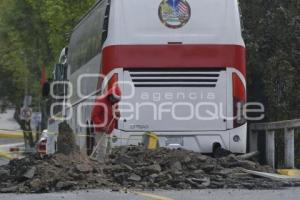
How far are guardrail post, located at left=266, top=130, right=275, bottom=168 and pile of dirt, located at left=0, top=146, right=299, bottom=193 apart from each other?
332 centimetres

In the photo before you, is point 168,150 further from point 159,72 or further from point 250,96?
point 250,96

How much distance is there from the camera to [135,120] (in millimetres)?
15727

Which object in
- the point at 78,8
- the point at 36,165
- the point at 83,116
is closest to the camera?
the point at 36,165

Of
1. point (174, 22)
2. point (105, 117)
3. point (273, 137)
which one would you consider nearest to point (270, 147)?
point (273, 137)

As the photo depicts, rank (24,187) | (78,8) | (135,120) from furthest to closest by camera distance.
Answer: (78,8), (135,120), (24,187)

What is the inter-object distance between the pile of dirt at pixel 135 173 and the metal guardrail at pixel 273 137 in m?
1.92

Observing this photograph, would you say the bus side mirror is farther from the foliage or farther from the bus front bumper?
the foliage

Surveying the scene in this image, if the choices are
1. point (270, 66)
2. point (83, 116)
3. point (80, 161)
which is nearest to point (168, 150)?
point (80, 161)

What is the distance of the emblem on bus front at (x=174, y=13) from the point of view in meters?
16.0

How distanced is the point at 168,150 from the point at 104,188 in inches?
94.1

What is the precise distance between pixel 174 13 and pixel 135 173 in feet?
14.2

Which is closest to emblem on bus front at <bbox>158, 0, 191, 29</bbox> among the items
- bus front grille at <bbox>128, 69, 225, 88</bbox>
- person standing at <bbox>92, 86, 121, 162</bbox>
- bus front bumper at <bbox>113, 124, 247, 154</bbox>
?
bus front grille at <bbox>128, 69, 225, 88</bbox>

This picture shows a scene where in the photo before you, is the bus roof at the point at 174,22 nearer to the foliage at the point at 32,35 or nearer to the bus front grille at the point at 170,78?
the bus front grille at the point at 170,78

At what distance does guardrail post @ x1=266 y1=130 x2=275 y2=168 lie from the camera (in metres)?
17.6
